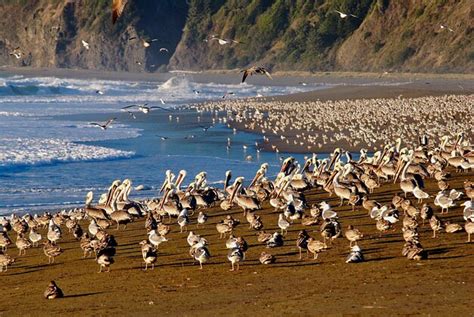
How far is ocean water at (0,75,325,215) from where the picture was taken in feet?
93.1

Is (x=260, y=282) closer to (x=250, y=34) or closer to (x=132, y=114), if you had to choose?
(x=132, y=114)

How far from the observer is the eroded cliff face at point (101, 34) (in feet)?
554

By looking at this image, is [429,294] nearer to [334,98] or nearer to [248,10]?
[334,98]

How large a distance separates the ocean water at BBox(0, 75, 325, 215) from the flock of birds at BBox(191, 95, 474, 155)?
159 centimetres

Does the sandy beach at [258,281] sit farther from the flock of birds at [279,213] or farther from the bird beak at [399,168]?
the bird beak at [399,168]

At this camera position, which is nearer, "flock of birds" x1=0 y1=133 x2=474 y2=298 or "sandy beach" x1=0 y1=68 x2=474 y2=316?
"sandy beach" x1=0 y1=68 x2=474 y2=316

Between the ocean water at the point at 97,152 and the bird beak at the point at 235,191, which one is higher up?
the bird beak at the point at 235,191

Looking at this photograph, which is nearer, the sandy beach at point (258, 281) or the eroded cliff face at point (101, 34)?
the sandy beach at point (258, 281)

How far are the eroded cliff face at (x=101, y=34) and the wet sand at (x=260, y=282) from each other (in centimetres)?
14829

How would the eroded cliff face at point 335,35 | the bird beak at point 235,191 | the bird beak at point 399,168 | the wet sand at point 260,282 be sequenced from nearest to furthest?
the wet sand at point 260,282 → the bird beak at point 235,191 → the bird beak at point 399,168 → the eroded cliff face at point 335,35

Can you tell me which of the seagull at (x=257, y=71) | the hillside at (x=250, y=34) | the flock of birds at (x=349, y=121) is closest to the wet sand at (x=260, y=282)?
the seagull at (x=257, y=71)

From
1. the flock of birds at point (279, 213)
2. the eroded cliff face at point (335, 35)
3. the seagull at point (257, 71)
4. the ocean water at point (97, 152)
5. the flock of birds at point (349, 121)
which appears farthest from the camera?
the eroded cliff face at point (335, 35)

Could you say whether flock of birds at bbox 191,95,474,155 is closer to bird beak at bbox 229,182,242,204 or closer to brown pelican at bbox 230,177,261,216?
bird beak at bbox 229,182,242,204

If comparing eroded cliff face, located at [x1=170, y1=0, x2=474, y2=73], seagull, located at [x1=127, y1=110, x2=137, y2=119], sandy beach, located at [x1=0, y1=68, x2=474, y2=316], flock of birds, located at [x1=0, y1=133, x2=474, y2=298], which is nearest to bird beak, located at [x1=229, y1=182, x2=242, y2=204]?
flock of birds, located at [x1=0, y1=133, x2=474, y2=298]
